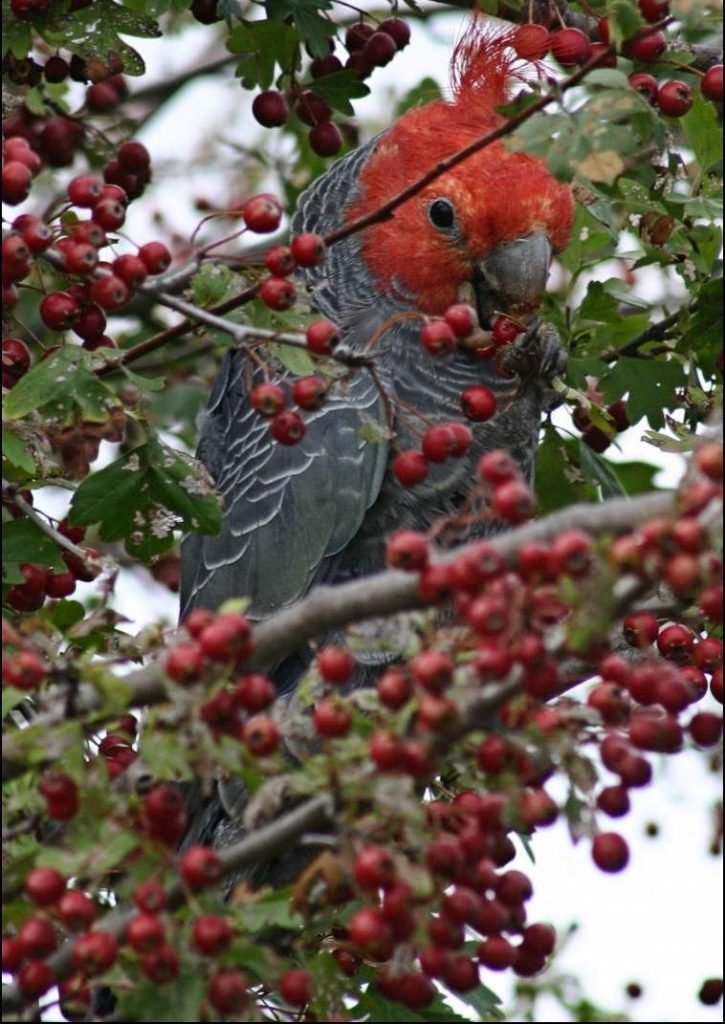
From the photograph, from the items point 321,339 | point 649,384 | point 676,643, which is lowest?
point 676,643

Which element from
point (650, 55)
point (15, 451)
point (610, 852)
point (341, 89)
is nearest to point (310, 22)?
point (341, 89)

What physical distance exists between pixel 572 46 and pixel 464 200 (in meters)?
0.75

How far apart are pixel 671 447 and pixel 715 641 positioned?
2.41 ft

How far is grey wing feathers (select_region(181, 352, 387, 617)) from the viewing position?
446 centimetres

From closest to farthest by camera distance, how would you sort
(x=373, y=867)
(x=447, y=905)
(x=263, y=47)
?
(x=373, y=867), (x=447, y=905), (x=263, y=47)

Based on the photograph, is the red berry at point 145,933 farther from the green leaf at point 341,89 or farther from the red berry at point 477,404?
the green leaf at point 341,89

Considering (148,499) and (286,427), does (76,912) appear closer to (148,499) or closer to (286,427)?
(286,427)

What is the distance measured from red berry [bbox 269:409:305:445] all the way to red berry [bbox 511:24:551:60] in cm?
175

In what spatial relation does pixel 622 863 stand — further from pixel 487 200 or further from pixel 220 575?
pixel 487 200

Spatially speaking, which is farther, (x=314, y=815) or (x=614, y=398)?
(x=614, y=398)

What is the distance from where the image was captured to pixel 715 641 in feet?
10.2

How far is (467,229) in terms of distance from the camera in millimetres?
4668

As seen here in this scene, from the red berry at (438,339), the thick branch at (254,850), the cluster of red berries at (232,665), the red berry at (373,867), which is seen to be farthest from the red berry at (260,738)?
the red berry at (438,339)

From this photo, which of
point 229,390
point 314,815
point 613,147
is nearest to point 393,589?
point 314,815
